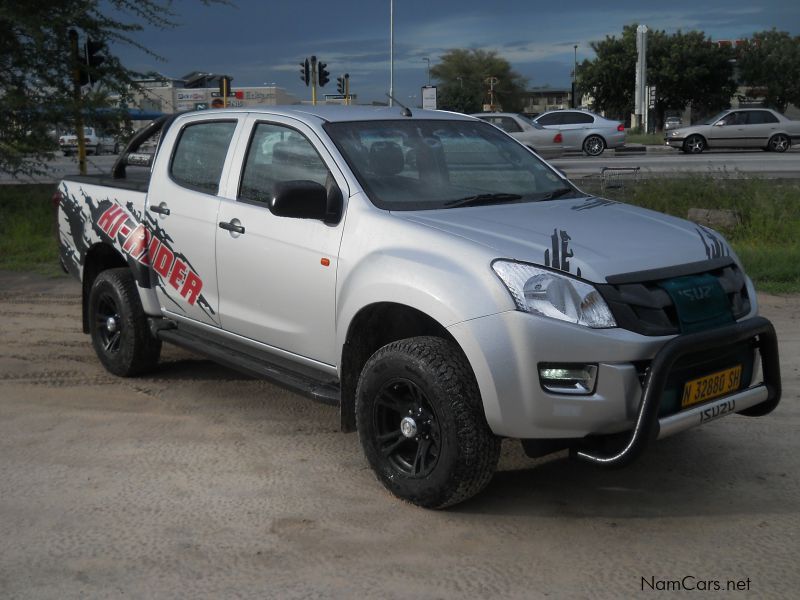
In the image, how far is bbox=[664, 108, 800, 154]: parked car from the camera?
29219mm

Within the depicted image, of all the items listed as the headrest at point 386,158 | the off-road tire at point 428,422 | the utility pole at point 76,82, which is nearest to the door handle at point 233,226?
the headrest at point 386,158

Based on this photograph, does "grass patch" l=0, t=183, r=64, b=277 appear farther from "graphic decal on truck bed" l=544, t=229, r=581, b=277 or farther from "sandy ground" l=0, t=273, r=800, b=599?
"graphic decal on truck bed" l=544, t=229, r=581, b=277

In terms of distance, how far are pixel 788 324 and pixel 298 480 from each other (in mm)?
4871

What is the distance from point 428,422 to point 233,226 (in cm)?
175

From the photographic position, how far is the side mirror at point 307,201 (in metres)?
4.48

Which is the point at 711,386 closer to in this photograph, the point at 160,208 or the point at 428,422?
the point at 428,422

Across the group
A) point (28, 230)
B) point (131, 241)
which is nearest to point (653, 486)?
point (131, 241)

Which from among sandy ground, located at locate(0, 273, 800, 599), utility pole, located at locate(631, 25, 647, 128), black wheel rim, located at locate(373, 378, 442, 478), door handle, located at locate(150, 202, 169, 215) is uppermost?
utility pole, located at locate(631, 25, 647, 128)

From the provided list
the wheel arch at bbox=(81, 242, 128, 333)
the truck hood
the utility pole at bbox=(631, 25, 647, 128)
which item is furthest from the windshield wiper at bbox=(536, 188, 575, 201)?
the utility pole at bbox=(631, 25, 647, 128)

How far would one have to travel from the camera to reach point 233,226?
5195mm

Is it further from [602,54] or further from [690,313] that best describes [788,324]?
[602,54]

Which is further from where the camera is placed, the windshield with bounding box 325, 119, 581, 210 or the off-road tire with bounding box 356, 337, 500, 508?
the windshield with bounding box 325, 119, 581, 210

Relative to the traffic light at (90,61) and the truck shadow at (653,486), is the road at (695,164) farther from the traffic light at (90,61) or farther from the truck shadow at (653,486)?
the truck shadow at (653,486)

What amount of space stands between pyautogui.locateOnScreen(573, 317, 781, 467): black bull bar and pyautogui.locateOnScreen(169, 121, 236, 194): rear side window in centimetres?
276
